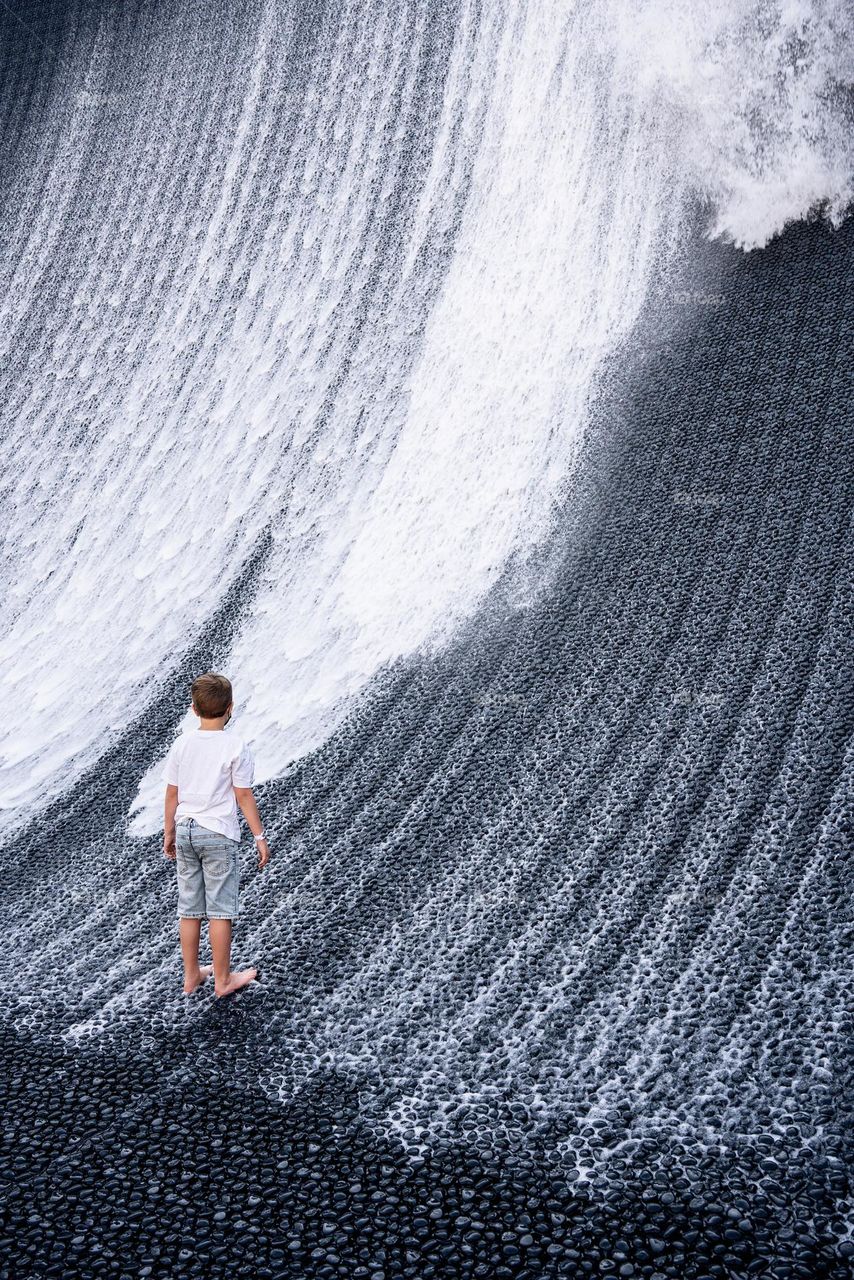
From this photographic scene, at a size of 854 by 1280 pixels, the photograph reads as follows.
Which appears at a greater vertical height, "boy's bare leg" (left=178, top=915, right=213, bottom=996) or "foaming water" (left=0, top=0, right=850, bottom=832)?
"foaming water" (left=0, top=0, right=850, bottom=832)

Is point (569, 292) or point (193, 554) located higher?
point (569, 292)

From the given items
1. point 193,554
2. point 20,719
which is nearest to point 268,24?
point 193,554

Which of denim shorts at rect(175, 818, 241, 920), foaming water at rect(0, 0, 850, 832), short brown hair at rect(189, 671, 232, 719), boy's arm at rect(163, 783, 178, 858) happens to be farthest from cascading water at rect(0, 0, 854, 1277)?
short brown hair at rect(189, 671, 232, 719)

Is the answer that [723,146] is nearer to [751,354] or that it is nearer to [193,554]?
[751,354]

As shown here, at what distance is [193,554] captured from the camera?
4266 millimetres

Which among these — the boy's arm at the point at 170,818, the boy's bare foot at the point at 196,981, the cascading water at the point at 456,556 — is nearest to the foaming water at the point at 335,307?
the cascading water at the point at 456,556

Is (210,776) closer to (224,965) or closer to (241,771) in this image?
(241,771)

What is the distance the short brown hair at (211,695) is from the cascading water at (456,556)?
0.63 meters

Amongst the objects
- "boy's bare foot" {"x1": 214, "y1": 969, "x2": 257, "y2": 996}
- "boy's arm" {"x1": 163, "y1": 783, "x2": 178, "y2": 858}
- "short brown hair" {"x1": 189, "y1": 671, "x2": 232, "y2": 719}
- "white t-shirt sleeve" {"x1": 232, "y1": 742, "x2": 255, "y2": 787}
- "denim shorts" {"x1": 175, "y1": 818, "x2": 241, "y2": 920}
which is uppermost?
"short brown hair" {"x1": 189, "y1": 671, "x2": 232, "y2": 719}

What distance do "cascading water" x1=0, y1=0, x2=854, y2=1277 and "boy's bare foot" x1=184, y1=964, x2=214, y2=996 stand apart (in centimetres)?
10

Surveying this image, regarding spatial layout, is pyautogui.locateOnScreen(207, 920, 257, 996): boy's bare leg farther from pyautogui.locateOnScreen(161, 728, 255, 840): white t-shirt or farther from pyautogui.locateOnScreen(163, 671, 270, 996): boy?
pyautogui.locateOnScreen(161, 728, 255, 840): white t-shirt

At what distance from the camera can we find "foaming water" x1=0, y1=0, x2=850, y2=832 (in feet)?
12.7

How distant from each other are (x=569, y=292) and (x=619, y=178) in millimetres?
647

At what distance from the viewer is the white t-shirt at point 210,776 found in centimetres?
216
